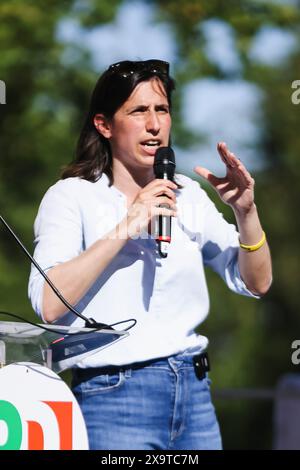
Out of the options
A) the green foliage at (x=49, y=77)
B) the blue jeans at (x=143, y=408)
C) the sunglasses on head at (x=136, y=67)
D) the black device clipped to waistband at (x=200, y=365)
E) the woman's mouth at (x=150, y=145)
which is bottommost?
the blue jeans at (x=143, y=408)

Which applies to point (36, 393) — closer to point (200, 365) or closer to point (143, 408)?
point (143, 408)

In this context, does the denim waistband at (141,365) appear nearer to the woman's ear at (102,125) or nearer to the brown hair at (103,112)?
the brown hair at (103,112)

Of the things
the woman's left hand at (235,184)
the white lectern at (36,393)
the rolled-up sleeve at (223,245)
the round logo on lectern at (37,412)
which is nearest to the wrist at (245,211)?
the woman's left hand at (235,184)

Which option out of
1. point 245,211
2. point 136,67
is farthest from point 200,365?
point 136,67

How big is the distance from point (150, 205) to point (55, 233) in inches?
12.6

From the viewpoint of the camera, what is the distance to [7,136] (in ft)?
22.8

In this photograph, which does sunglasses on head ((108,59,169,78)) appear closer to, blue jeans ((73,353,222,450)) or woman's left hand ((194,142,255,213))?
woman's left hand ((194,142,255,213))

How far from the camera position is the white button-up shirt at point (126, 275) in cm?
290

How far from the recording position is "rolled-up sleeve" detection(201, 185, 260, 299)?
3.18m

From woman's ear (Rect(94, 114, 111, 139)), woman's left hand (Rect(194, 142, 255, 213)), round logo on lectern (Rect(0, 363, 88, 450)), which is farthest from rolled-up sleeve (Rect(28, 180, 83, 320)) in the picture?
woman's left hand (Rect(194, 142, 255, 213))

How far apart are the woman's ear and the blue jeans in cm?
76

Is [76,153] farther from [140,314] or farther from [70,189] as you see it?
[140,314]

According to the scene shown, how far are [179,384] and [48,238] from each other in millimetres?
612

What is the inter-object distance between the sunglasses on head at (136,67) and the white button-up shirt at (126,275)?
1.16ft
